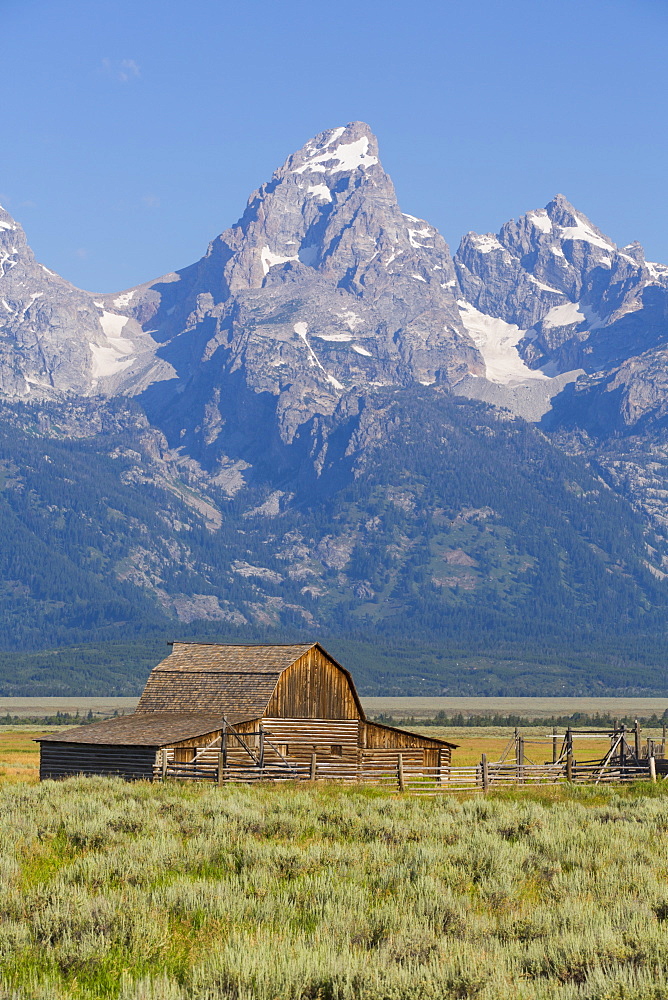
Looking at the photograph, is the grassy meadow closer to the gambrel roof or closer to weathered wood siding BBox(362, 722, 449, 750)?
the gambrel roof

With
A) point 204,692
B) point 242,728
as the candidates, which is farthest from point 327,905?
point 204,692

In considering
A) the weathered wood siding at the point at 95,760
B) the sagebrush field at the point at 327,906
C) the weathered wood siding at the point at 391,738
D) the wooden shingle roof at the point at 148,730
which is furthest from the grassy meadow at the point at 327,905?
the weathered wood siding at the point at 391,738

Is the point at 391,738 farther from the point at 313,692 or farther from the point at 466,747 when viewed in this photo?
the point at 466,747

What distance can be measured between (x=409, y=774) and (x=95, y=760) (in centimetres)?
1189

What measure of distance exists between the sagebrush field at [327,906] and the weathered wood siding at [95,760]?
15198 millimetres

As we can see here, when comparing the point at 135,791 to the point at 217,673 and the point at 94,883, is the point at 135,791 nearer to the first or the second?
the point at 94,883

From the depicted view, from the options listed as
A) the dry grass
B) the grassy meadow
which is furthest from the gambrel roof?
the grassy meadow

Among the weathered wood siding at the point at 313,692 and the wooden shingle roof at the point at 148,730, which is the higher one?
the weathered wood siding at the point at 313,692

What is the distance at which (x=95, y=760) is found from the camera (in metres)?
43.8

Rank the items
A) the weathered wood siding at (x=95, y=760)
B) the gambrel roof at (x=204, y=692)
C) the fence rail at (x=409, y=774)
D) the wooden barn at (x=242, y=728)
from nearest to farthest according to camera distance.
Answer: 1. the fence rail at (x=409, y=774)
2. the weathered wood siding at (x=95, y=760)
3. the wooden barn at (x=242, y=728)
4. the gambrel roof at (x=204, y=692)

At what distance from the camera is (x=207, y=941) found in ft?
47.1

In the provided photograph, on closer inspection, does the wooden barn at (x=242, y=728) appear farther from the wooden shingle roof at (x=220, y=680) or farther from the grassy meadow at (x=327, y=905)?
the grassy meadow at (x=327, y=905)

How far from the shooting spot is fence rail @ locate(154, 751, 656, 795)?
39.8 metres

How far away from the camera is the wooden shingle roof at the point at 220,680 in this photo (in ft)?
157
